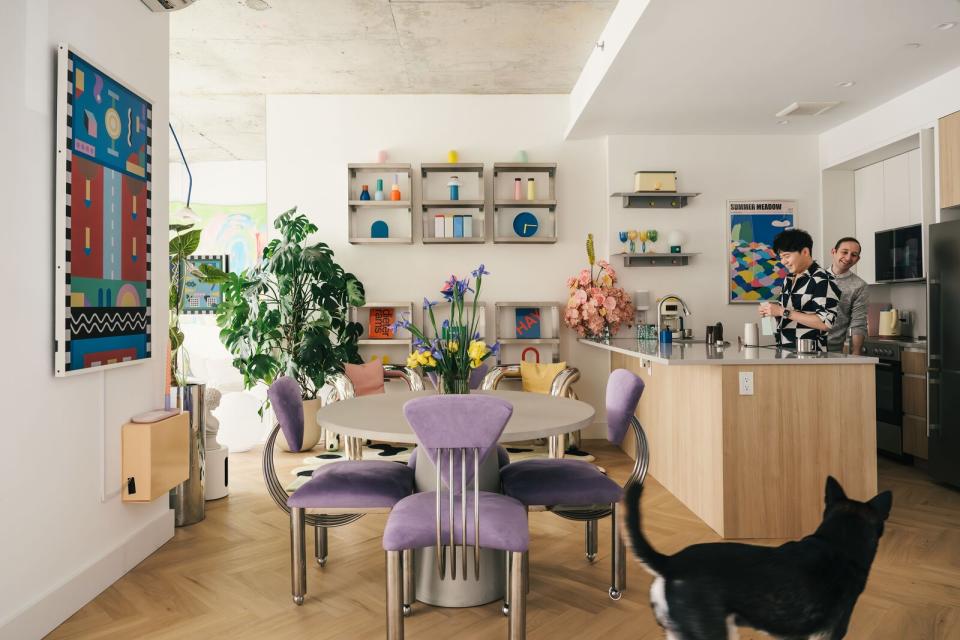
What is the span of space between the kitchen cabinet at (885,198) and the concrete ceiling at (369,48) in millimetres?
2650

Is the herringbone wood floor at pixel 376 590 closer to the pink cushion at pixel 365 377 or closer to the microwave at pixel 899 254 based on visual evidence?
the pink cushion at pixel 365 377

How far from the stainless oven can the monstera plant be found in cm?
405

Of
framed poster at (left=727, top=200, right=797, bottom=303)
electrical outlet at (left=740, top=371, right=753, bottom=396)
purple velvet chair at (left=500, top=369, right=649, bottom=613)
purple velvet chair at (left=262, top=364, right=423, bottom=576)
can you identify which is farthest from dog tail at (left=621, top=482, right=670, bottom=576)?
framed poster at (left=727, top=200, right=797, bottom=303)

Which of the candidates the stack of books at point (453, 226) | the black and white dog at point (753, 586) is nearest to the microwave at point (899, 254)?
the stack of books at point (453, 226)

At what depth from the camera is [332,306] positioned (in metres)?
5.18

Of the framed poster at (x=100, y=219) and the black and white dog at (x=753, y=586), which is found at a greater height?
the framed poster at (x=100, y=219)

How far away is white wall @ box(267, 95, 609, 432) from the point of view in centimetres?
561

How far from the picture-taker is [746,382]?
10.3 feet

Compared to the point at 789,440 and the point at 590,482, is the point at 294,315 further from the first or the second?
the point at 789,440

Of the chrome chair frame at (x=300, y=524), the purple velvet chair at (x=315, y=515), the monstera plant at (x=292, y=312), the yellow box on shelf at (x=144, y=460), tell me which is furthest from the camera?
the monstera plant at (x=292, y=312)

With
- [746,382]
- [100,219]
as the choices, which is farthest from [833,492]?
[100,219]

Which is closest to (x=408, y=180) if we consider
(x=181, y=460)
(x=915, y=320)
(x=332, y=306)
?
(x=332, y=306)

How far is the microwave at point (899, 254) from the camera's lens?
182 inches

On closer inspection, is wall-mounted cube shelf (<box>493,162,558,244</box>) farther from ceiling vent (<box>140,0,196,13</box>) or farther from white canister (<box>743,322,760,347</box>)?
ceiling vent (<box>140,0,196,13</box>)
